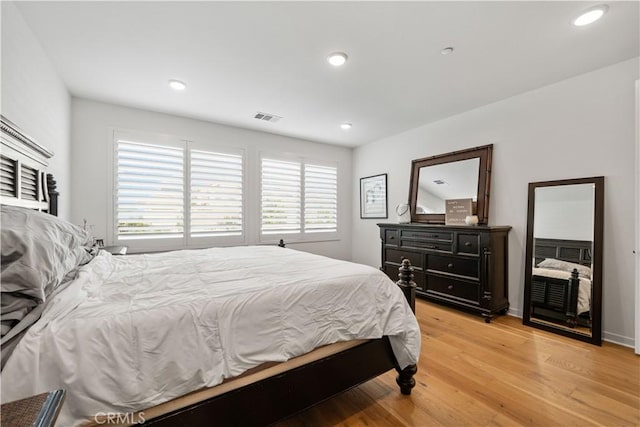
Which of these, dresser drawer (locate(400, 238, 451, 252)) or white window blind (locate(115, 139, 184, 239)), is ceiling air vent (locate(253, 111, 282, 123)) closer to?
white window blind (locate(115, 139, 184, 239))

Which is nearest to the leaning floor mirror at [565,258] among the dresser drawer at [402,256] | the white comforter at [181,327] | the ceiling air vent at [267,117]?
the dresser drawer at [402,256]

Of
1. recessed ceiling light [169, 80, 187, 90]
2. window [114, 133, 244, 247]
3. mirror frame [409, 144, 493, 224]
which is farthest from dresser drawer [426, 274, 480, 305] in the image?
recessed ceiling light [169, 80, 187, 90]

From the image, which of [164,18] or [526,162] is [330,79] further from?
[526,162]

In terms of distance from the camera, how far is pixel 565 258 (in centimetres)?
269

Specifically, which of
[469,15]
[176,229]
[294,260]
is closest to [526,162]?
[469,15]

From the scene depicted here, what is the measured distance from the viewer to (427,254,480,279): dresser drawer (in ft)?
10.1

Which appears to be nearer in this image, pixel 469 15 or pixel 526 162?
pixel 469 15

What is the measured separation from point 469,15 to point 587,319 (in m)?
2.93

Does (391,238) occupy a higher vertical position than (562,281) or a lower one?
higher

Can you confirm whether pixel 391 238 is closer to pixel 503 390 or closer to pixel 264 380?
pixel 503 390

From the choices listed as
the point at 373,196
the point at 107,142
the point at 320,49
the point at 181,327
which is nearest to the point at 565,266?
the point at 373,196

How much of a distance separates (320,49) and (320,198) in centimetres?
310

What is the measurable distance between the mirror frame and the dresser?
16.4 inches

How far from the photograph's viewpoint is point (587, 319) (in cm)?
252
